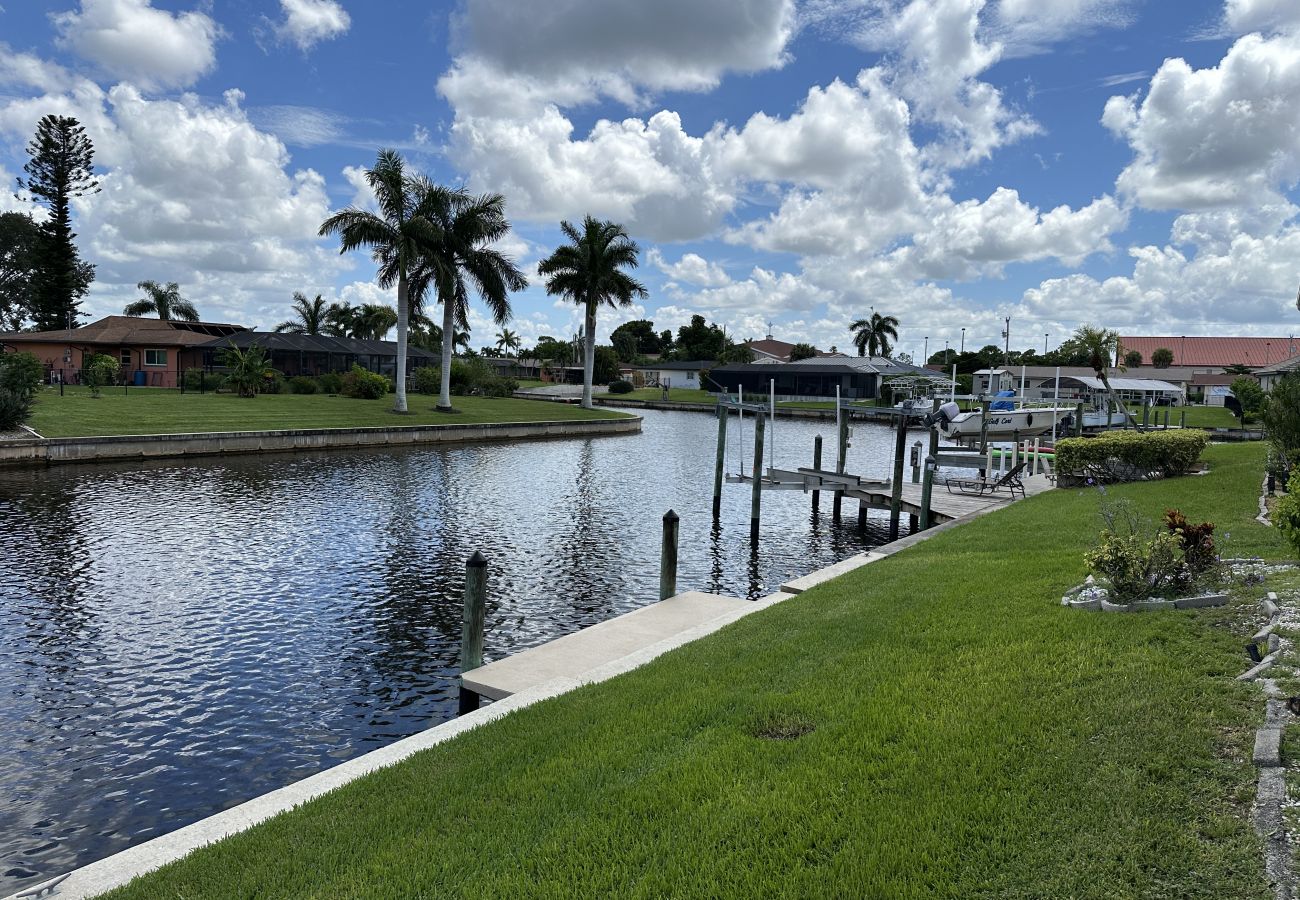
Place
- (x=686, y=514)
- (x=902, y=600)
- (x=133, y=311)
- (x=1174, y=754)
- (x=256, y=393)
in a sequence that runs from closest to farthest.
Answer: (x=1174, y=754), (x=902, y=600), (x=686, y=514), (x=256, y=393), (x=133, y=311)

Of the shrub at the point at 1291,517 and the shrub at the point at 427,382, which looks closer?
the shrub at the point at 1291,517

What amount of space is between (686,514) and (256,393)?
3626 centimetres

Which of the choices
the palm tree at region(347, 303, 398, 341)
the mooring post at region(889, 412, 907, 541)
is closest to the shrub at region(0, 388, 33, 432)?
the mooring post at region(889, 412, 907, 541)

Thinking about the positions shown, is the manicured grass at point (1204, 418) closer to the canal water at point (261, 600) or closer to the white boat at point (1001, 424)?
the white boat at point (1001, 424)

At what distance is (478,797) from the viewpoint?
5.46m

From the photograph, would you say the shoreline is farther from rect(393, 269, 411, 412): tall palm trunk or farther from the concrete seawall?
rect(393, 269, 411, 412): tall palm trunk

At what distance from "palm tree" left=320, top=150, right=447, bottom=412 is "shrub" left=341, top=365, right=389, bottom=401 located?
9.53 m

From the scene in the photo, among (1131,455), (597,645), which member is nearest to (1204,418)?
(1131,455)

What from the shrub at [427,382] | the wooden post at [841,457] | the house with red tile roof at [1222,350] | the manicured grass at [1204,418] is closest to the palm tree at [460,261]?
the shrub at [427,382]

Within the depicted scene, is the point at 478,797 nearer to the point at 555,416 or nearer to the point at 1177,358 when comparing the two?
the point at 555,416

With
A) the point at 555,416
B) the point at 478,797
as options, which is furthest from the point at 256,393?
the point at 478,797

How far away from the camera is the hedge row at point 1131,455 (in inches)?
842

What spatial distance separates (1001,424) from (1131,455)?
53.7 ft

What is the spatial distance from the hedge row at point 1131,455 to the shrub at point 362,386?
138 ft
